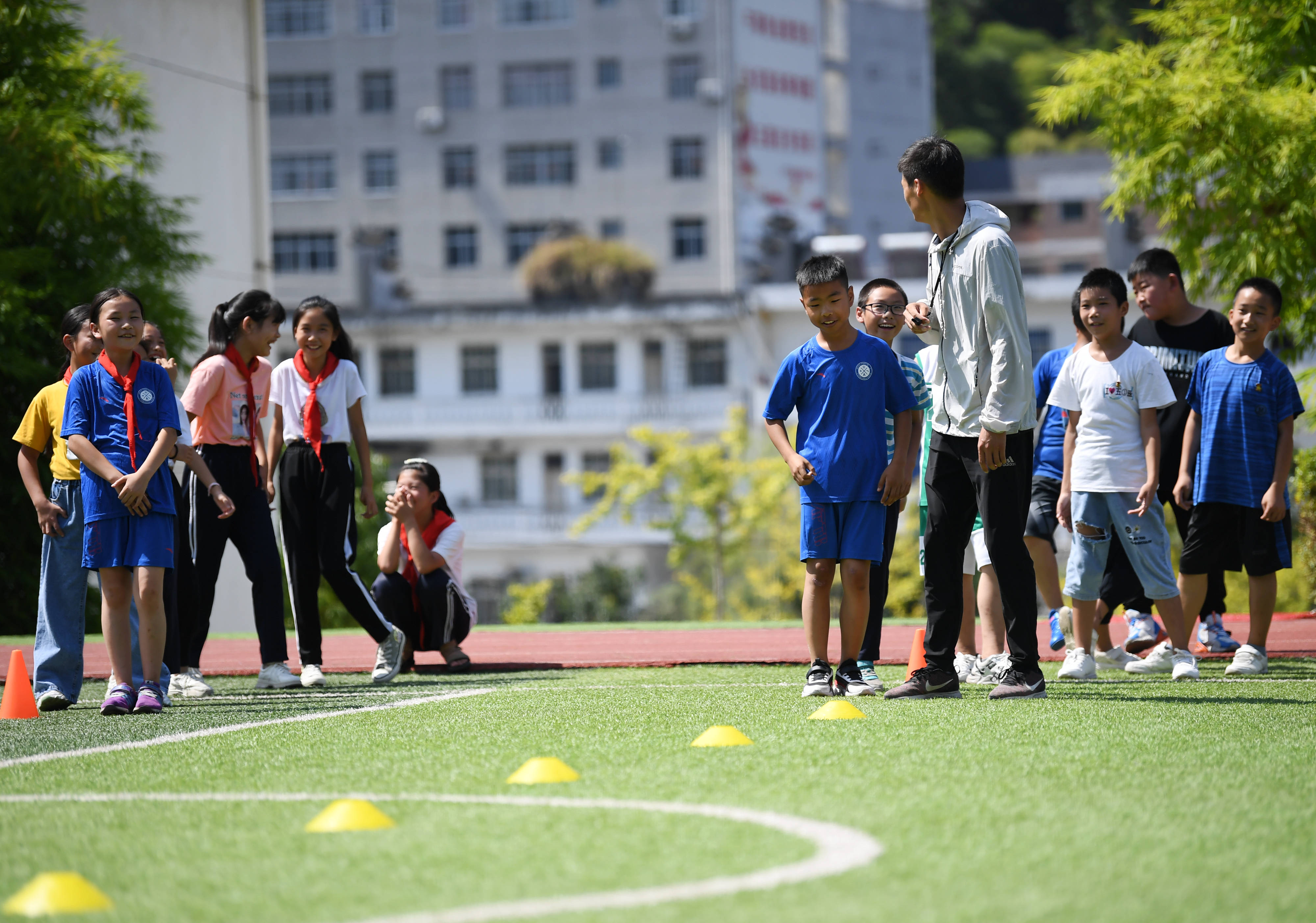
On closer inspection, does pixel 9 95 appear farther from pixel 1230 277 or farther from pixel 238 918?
pixel 238 918

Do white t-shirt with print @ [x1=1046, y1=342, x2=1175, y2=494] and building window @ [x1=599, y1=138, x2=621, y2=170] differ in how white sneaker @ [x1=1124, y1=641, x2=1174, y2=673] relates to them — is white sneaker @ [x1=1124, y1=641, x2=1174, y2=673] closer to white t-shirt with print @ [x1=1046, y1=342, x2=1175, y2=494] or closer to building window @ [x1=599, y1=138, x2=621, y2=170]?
white t-shirt with print @ [x1=1046, y1=342, x2=1175, y2=494]

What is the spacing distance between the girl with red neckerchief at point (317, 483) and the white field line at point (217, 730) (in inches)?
38.3

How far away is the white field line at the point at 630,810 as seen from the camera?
265 centimetres

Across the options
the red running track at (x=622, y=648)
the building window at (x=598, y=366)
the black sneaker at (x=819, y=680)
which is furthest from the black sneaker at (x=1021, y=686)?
the building window at (x=598, y=366)

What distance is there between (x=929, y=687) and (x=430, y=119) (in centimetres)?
5449

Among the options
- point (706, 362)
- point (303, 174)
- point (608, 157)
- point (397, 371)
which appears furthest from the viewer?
point (303, 174)

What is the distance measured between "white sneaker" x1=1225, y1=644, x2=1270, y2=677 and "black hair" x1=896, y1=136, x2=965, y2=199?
2.57 m

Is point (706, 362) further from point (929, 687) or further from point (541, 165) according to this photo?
point (929, 687)

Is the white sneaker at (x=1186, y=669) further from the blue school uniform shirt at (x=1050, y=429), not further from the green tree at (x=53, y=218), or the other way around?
the green tree at (x=53, y=218)

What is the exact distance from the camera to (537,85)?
→ 57562 millimetres

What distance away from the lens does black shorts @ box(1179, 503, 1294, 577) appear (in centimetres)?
704

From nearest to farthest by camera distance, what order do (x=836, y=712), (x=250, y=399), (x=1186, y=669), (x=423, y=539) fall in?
(x=836, y=712), (x=1186, y=669), (x=250, y=399), (x=423, y=539)

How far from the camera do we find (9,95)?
55.7ft

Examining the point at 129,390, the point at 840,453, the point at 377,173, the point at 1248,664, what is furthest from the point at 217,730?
the point at 377,173
